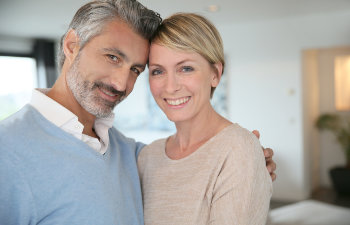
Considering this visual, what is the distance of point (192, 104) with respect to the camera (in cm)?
132

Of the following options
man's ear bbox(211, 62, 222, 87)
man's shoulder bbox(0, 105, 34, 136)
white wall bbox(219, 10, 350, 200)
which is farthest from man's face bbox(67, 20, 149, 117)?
white wall bbox(219, 10, 350, 200)

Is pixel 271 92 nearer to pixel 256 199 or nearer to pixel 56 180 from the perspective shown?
pixel 256 199

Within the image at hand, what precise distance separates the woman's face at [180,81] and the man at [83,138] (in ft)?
0.24

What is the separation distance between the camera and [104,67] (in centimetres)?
118

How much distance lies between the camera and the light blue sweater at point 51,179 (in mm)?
881

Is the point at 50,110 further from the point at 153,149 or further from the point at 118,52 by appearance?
the point at 153,149

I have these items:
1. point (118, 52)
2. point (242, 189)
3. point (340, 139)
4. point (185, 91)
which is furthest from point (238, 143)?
point (340, 139)

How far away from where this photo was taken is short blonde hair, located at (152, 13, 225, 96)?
122 centimetres

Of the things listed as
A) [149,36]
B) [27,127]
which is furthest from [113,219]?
[149,36]

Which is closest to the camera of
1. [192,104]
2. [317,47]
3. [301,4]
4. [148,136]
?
[192,104]

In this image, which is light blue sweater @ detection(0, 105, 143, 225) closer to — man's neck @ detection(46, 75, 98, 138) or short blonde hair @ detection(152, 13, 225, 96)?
man's neck @ detection(46, 75, 98, 138)

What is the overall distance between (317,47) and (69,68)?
494 cm

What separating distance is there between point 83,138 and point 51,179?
219 millimetres

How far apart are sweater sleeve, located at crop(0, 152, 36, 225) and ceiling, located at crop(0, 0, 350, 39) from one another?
3381mm
